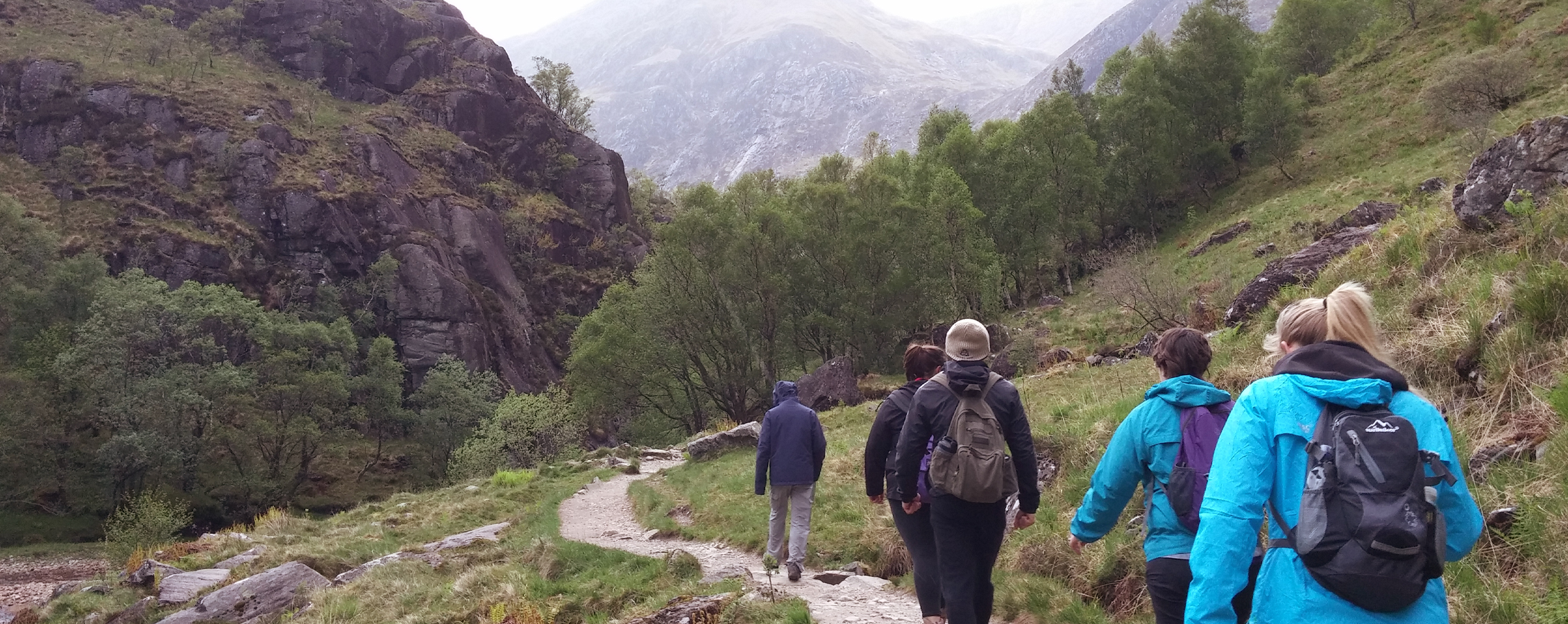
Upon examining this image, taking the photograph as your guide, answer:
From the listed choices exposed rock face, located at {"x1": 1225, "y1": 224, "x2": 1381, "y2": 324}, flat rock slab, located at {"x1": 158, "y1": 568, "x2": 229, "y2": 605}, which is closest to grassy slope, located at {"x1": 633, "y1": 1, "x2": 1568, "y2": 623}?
exposed rock face, located at {"x1": 1225, "y1": 224, "x2": 1381, "y2": 324}

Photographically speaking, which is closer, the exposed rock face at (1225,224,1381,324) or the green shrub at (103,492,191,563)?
the exposed rock face at (1225,224,1381,324)

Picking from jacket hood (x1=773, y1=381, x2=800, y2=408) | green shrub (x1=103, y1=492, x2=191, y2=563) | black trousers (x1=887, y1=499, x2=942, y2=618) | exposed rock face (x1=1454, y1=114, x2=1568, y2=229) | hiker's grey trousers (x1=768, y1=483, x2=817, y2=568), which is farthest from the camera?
green shrub (x1=103, y1=492, x2=191, y2=563)

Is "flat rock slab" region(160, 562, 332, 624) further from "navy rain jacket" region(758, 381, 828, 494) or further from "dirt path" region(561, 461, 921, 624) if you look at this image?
"navy rain jacket" region(758, 381, 828, 494)

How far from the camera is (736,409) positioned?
3788 centimetres

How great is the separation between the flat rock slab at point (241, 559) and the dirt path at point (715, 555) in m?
6.36

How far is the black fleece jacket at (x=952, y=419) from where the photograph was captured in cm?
461

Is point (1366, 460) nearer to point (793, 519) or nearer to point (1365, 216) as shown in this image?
point (793, 519)

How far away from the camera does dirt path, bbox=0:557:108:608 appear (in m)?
24.8

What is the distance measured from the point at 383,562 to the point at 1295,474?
46.4ft

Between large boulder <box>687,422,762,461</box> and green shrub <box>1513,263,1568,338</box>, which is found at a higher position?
green shrub <box>1513,263,1568,338</box>

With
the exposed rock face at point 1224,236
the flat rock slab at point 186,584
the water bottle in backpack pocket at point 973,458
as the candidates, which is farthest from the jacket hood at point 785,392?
the exposed rock face at point 1224,236

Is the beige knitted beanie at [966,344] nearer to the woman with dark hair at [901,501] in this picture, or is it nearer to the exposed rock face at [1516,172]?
the woman with dark hair at [901,501]

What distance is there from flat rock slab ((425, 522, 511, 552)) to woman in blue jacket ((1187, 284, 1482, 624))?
13.7 m

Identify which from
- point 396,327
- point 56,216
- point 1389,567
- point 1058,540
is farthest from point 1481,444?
point 56,216
